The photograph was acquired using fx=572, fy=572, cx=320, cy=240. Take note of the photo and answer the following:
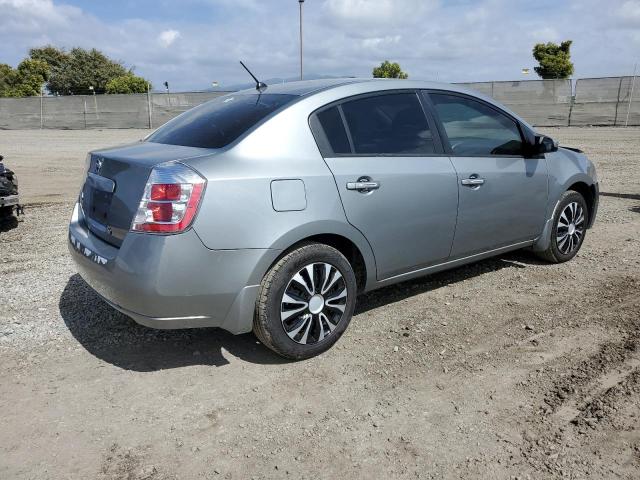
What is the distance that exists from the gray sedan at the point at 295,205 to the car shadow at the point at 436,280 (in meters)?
0.54

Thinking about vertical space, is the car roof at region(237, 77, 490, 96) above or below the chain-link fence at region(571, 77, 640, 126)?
below

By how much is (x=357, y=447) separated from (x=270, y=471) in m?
0.44

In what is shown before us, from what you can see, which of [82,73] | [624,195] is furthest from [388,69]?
[624,195]

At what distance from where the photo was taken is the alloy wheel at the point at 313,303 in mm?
3479

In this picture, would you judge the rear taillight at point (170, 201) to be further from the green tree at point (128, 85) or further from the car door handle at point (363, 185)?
the green tree at point (128, 85)

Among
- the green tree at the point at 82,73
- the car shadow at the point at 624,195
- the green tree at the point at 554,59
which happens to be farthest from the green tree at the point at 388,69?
the car shadow at the point at 624,195

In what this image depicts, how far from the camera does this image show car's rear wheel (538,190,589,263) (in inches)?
208

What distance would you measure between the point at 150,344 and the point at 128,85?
213 feet

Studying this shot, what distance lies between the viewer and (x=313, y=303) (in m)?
3.57

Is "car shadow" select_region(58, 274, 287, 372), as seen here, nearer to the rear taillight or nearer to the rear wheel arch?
the rear wheel arch

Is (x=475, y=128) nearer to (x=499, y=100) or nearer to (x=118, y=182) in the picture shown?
(x=118, y=182)

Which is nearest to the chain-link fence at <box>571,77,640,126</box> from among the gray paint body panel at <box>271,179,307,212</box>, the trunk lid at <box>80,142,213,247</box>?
the gray paint body panel at <box>271,179,307,212</box>

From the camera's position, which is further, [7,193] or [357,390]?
[7,193]

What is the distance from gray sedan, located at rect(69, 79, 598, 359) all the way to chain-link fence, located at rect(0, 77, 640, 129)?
61.5 feet
